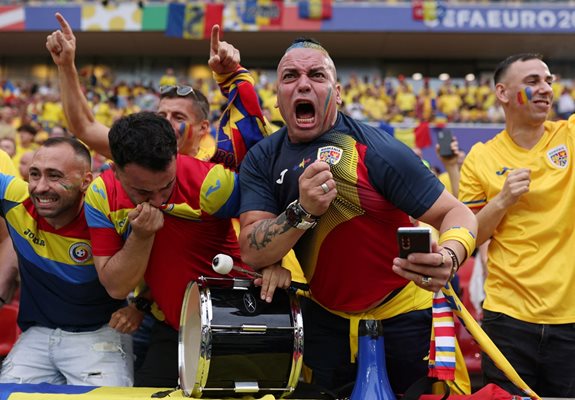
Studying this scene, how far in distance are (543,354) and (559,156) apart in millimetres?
993

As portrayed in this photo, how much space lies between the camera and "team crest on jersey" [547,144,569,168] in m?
3.34

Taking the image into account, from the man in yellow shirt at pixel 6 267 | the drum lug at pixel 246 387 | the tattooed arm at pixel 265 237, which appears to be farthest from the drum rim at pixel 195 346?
the man in yellow shirt at pixel 6 267

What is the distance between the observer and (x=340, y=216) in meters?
2.61

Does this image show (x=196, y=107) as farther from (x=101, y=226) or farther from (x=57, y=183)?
(x=101, y=226)

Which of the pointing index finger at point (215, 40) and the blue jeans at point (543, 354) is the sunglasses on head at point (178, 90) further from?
the blue jeans at point (543, 354)

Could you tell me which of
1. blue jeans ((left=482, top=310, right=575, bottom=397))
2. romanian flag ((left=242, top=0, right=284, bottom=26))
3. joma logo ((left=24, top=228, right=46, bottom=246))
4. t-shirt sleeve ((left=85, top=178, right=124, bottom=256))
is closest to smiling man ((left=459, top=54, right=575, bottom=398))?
blue jeans ((left=482, top=310, right=575, bottom=397))

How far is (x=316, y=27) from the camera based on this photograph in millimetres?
24234

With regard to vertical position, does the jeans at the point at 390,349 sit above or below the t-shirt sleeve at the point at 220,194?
below

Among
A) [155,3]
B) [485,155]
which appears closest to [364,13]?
[155,3]

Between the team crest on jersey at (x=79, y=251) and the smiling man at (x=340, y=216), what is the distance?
0.99 m

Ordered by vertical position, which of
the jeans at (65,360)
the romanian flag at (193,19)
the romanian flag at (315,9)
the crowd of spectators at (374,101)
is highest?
the romanian flag at (315,9)

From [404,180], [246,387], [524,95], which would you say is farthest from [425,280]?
[524,95]

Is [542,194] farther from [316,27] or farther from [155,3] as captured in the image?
[155,3]

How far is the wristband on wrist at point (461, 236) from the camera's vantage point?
232 centimetres
